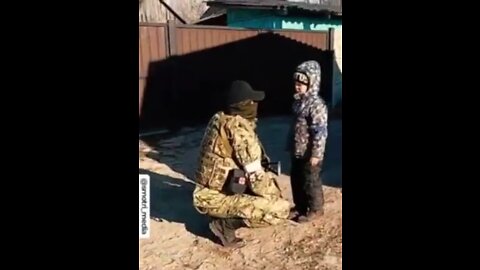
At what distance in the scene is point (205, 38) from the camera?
2.03 metres

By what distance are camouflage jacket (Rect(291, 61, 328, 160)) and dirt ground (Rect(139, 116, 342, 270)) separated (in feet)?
0.45

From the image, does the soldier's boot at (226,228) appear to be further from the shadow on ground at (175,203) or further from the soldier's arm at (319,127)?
the soldier's arm at (319,127)

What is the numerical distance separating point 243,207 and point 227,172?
128 mm

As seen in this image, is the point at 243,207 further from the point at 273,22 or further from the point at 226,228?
the point at 273,22

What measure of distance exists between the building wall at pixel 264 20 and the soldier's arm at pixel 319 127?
31cm

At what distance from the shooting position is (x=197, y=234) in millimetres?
1925

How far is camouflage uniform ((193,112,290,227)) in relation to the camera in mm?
1845

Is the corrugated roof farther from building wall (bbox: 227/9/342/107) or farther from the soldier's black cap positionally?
the soldier's black cap

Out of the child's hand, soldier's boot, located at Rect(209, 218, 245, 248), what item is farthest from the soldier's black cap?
soldier's boot, located at Rect(209, 218, 245, 248)

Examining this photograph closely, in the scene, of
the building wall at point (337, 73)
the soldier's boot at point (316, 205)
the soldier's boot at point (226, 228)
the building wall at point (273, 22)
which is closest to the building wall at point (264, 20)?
the building wall at point (273, 22)

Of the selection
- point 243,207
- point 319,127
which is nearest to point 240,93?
point 319,127

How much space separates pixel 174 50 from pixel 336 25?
566 millimetres
